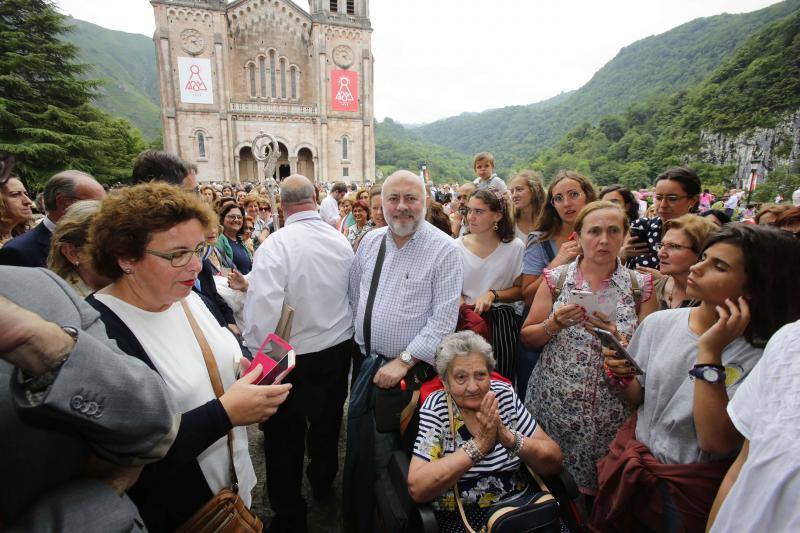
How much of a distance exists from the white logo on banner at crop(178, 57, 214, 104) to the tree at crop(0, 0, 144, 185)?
7833 mm

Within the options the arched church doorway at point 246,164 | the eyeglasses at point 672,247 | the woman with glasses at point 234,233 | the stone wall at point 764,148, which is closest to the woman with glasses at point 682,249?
the eyeglasses at point 672,247

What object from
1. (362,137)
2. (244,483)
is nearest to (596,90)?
(362,137)

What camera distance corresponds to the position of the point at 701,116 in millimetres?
37562

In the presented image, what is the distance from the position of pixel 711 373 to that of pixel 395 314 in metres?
1.67

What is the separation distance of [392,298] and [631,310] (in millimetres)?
1570

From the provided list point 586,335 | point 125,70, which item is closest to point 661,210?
point 586,335

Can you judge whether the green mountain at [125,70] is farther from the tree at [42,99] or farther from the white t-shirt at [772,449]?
the white t-shirt at [772,449]

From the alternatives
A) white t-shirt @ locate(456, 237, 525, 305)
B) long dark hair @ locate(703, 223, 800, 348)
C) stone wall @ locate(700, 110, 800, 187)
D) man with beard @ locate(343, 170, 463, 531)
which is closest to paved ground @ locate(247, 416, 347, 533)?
man with beard @ locate(343, 170, 463, 531)

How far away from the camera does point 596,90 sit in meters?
88.2

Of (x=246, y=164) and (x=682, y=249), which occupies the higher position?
(x=246, y=164)

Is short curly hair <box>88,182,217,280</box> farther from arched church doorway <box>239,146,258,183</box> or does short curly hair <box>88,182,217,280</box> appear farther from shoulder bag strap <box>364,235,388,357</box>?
arched church doorway <box>239,146,258,183</box>

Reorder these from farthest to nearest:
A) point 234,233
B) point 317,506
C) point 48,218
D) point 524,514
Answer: point 234,233
point 317,506
point 48,218
point 524,514

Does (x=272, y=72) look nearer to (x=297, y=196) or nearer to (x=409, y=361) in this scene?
(x=297, y=196)

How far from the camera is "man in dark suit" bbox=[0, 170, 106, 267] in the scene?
2.45 m
